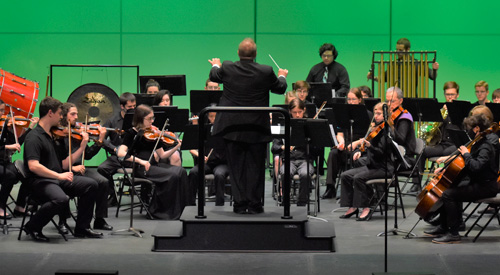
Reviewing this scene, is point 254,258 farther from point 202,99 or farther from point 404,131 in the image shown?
point 202,99

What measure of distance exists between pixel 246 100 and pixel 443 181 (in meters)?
1.83

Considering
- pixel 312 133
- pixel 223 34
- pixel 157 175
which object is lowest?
pixel 157 175

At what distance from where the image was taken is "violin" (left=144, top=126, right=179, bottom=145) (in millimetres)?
7684

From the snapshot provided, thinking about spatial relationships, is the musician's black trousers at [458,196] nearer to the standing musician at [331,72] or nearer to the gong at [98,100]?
the standing musician at [331,72]

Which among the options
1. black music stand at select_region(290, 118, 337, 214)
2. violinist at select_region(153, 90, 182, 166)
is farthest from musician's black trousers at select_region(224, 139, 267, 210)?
violinist at select_region(153, 90, 182, 166)

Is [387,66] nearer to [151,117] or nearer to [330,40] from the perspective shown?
[330,40]

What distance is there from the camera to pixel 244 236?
20.1 feet

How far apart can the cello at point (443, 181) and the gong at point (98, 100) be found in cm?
451

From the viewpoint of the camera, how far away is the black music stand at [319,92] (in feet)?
32.8

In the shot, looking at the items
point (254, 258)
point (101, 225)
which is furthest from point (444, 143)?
point (101, 225)

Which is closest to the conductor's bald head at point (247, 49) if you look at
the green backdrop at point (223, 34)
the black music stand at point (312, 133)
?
the black music stand at point (312, 133)

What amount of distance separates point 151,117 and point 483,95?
4092mm

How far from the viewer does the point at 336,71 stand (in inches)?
424

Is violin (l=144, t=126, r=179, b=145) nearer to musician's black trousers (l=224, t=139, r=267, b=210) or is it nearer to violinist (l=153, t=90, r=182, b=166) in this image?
violinist (l=153, t=90, r=182, b=166)
